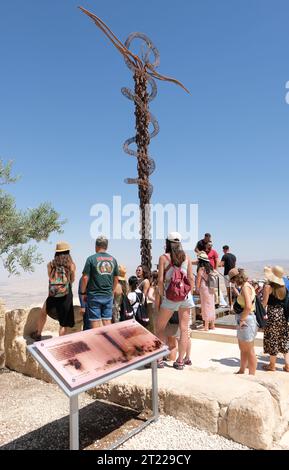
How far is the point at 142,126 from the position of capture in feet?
38.3

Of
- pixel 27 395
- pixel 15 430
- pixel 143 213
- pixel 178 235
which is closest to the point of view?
pixel 15 430

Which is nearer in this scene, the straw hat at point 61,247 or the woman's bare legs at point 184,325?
the woman's bare legs at point 184,325

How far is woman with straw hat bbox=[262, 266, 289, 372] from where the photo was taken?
5195 mm

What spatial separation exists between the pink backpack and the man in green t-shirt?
862 millimetres

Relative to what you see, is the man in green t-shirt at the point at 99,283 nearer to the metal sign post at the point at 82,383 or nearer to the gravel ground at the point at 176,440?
the metal sign post at the point at 82,383

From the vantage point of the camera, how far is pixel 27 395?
163 inches

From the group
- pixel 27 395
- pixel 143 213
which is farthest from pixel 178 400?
pixel 143 213

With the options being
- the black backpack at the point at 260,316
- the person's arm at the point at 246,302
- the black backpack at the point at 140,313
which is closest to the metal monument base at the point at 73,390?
the person's arm at the point at 246,302

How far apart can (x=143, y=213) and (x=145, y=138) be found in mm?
2621

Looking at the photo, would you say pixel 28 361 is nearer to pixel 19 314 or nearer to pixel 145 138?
pixel 19 314

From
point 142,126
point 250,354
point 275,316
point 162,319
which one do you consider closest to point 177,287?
point 162,319

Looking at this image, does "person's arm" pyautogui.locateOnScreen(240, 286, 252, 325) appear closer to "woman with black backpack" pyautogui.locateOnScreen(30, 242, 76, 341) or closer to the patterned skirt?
the patterned skirt

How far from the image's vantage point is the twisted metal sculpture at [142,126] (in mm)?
11336

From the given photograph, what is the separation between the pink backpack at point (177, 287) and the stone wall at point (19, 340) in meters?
2.09
